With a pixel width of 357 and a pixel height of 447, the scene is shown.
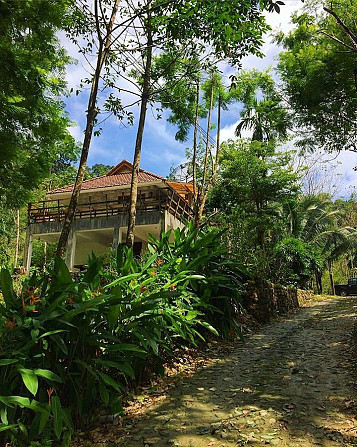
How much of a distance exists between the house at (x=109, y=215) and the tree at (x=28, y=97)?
8.27 meters

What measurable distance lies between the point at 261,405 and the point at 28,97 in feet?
18.9

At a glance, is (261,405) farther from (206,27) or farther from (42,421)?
(206,27)

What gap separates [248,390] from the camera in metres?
3.95

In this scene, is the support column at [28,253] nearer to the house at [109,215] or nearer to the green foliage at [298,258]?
the house at [109,215]

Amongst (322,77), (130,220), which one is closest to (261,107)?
(322,77)

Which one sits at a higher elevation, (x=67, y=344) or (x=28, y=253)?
(x=28, y=253)

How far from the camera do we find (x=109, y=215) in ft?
53.8

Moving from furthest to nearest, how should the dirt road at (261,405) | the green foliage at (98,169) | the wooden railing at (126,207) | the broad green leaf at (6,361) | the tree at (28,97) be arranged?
the green foliage at (98,169), the wooden railing at (126,207), the tree at (28,97), the dirt road at (261,405), the broad green leaf at (6,361)

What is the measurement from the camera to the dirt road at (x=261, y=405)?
2906 mm

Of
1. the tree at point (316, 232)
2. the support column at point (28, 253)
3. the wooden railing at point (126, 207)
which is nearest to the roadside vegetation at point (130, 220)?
the wooden railing at point (126, 207)

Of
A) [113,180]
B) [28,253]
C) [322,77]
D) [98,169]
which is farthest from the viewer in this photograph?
[98,169]

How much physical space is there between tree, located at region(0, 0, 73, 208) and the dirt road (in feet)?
14.9

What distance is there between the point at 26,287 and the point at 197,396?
6.59 feet

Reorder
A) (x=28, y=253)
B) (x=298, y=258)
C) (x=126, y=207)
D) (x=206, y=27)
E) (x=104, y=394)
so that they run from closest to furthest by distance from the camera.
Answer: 1. (x=104, y=394)
2. (x=206, y=27)
3. (x=126, y=207)
4. (x=298, y=258)
5. (x=28, y=253)
